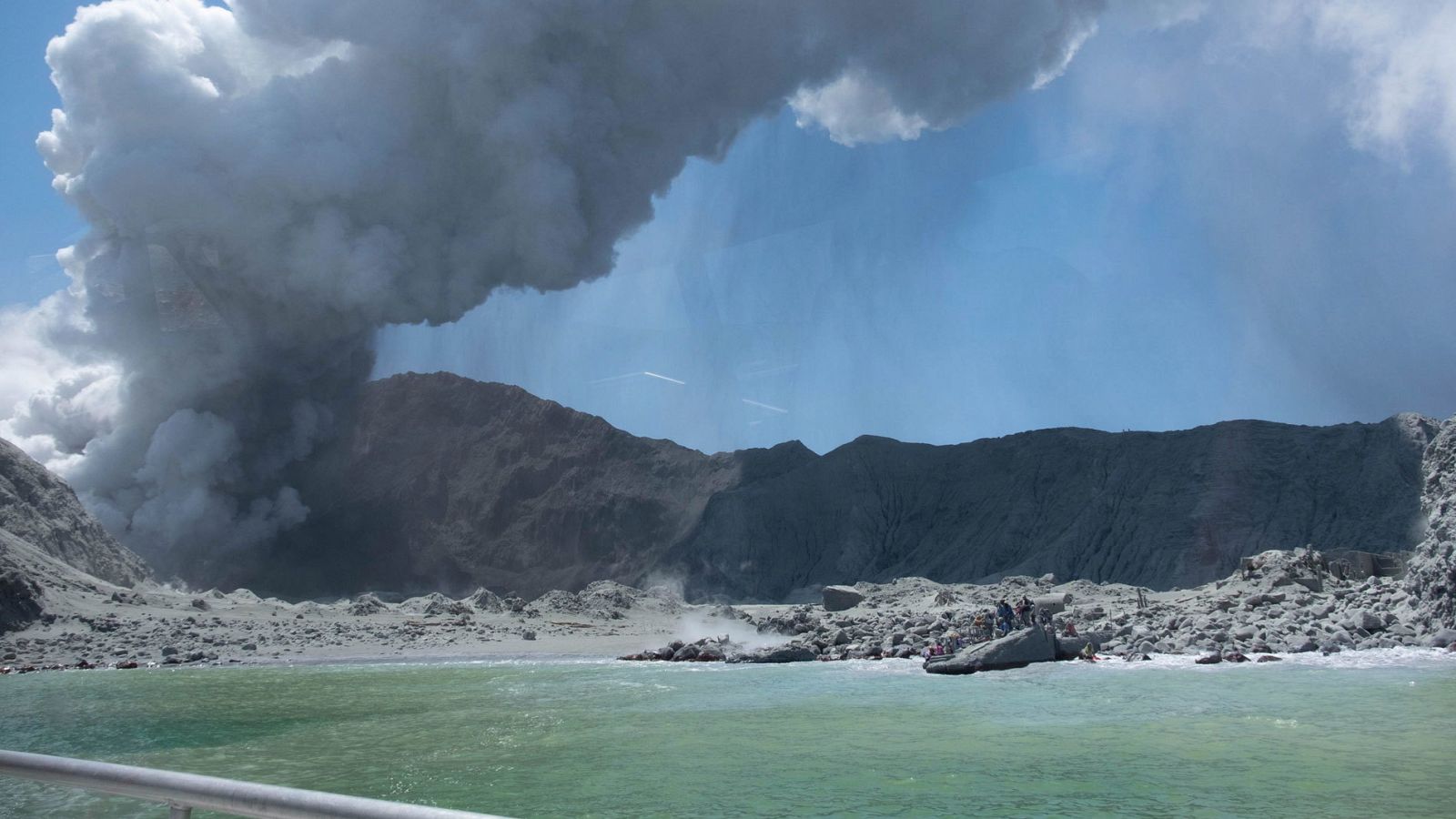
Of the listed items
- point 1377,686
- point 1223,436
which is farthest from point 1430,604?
point 1223,436

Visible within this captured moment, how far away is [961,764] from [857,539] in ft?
247

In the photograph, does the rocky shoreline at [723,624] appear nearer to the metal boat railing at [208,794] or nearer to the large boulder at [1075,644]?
the large boulder at [1075,644]

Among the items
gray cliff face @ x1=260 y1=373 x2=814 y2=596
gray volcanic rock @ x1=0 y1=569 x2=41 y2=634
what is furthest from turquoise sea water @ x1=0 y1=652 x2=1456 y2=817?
gray cliff face @ x1=260 y1=373 x2=814 y2=596

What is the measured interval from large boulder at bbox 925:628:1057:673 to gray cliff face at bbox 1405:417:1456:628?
9675 millimetres

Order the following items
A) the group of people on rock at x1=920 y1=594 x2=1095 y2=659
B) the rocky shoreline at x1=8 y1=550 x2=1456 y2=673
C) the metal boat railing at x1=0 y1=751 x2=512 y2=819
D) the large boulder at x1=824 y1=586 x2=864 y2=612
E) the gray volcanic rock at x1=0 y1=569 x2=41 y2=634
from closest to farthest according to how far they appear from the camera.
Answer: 1. the metal boat railing at x1=0 y1=751 x2=512 y2=819
2. the rocky shoreline at x1=8 y1=550 x2=1456 y2=673
3. the group of people on rock at x1=920 y1=594 x2=1095 y2=659
4. the gray volcanic rock at x1=0 y1=569 x2=41 y2=634
5. the large boulder at x1=824 y1=586 x2=864 y2=612

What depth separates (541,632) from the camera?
169 feet

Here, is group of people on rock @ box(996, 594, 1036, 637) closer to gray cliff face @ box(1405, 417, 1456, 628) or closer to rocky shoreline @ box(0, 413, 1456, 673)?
rocky shoreline @ box(0, 413, 1456, 673)

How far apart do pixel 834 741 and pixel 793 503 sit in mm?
76957

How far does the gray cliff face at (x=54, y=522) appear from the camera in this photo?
2189 inches

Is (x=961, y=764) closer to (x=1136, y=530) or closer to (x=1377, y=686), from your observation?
(x=1377, y=686)

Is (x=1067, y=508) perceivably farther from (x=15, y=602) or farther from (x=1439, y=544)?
(x=15, y=602)

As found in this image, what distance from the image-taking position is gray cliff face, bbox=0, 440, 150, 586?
2189 inches

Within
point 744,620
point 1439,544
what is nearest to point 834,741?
point 1439,544

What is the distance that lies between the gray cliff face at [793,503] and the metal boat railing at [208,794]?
7046cm
